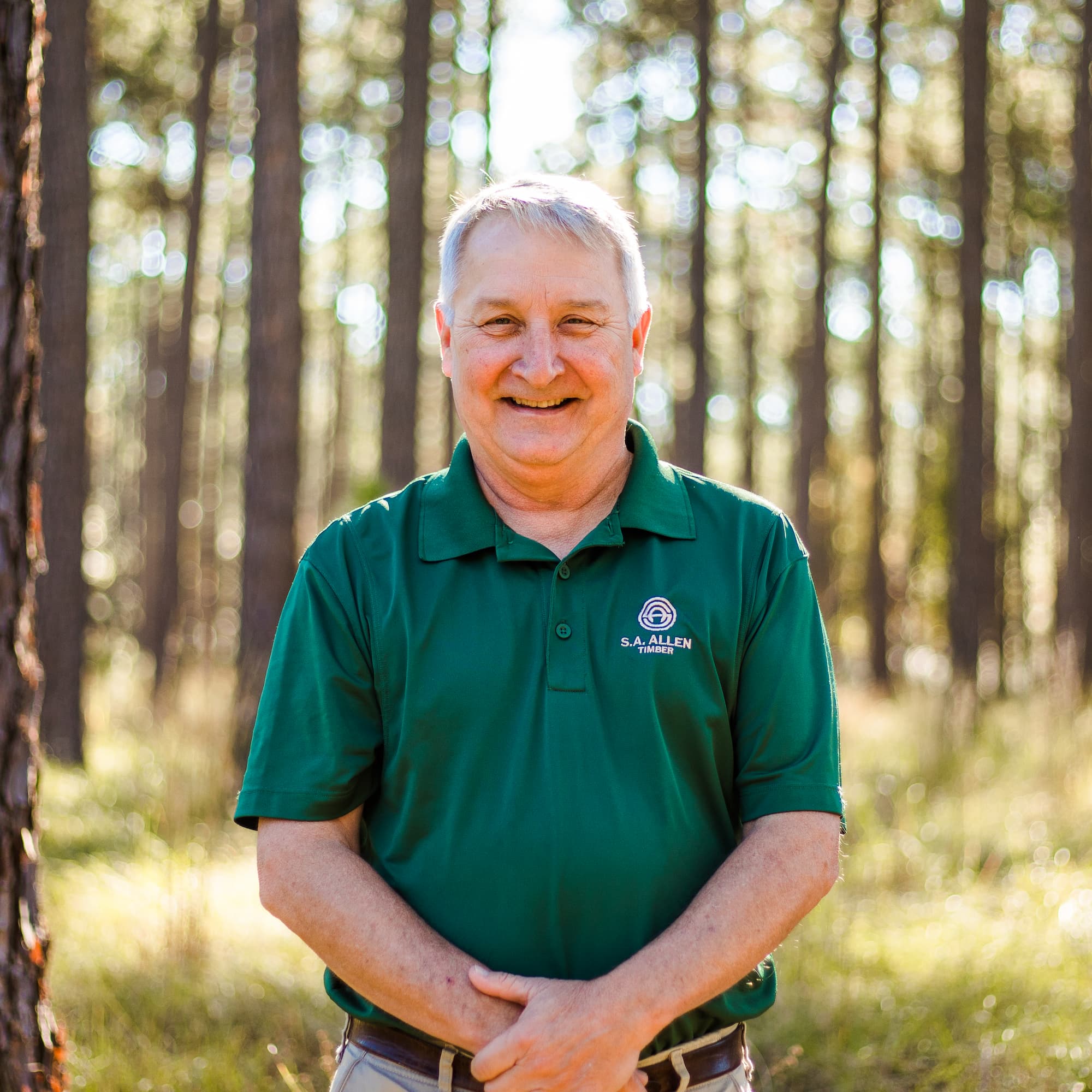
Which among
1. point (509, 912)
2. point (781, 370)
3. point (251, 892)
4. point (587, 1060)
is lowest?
point (251, 892)

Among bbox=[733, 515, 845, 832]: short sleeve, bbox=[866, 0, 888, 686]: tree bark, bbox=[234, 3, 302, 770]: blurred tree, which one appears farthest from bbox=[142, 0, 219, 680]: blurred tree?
bbox=[733, 515, 845, 832]: short sleeve

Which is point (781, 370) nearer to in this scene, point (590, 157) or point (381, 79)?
point (590, 157)

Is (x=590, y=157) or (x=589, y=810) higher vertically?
(x=590, y=157)

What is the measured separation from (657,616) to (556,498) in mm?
326

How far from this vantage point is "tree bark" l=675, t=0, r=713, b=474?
552 inches

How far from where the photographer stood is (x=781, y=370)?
82.9ft

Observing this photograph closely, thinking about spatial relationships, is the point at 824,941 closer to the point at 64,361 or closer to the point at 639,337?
the point at 639,337

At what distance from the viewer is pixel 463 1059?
74.4 inches

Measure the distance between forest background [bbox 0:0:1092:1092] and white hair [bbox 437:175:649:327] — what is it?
4.31 ft

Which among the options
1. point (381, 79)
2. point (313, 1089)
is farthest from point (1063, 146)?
point (313, 1089)

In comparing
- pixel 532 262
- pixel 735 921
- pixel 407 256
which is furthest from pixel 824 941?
pixel 407 256

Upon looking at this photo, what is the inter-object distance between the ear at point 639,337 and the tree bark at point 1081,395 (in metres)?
11.8

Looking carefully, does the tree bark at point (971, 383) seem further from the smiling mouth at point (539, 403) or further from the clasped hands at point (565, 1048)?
the clasped hands at point (565, 1048)

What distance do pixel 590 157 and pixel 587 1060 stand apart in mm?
17669
